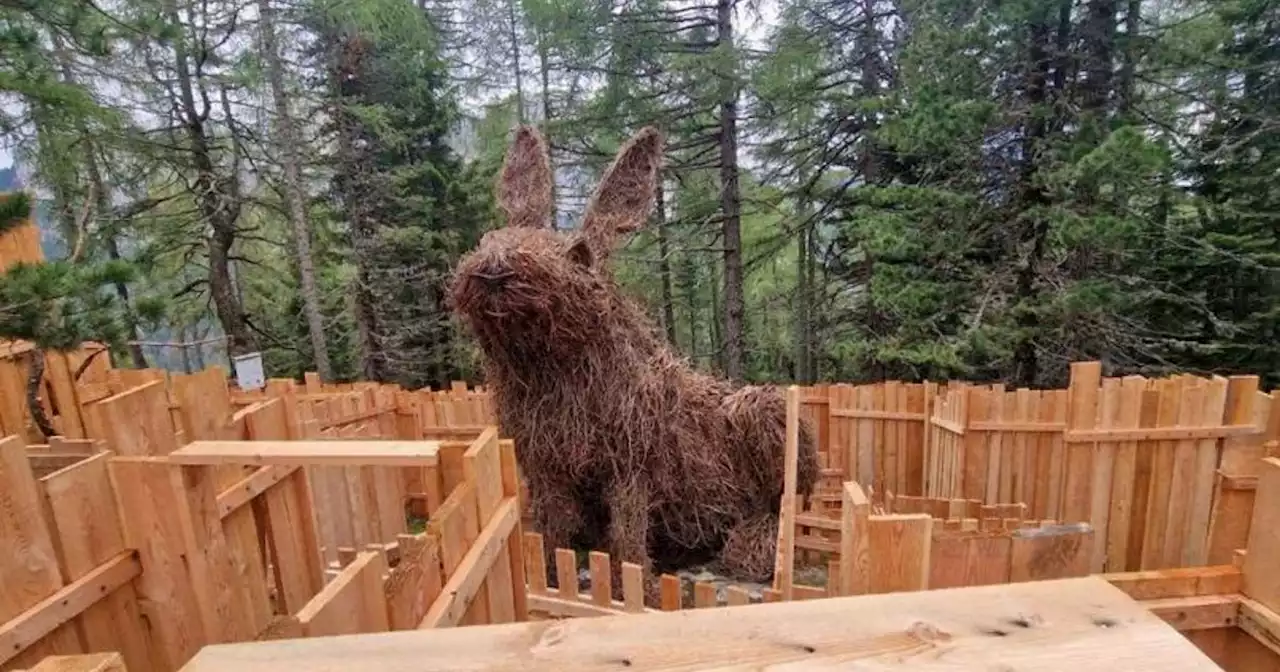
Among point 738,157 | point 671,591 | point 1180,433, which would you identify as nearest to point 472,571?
point 671,591

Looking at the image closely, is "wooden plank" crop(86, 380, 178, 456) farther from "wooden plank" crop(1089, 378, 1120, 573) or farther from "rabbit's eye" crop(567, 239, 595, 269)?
"wooden plank" crop(1089, 378, 1120, 573)

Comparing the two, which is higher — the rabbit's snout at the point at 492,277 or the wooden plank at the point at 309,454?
the rabbit's snout at the point at 492,277

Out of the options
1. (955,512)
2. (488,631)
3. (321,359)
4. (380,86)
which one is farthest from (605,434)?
(380,86)

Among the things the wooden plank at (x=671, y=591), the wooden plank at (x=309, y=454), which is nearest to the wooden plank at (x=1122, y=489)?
the wooden plank at (x=671, y=591)

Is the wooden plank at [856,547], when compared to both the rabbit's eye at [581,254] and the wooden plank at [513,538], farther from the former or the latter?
the rabbit's eye at [581,254]

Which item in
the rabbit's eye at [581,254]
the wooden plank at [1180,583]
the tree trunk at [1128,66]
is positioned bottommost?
the wooden plank at [1180,583]

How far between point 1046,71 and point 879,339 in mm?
3028

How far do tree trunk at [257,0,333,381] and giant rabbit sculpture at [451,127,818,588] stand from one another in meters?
4.92

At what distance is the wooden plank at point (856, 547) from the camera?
1016 millimetres

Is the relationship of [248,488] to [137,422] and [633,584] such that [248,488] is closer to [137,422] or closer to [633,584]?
[137,422]

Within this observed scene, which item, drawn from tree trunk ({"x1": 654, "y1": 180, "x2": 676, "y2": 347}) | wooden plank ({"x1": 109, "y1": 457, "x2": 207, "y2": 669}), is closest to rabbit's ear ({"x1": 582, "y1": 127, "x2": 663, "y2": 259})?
→ wooden plank ({"x1": 109, "y1": 457, "x2": 207, "y2": 669})

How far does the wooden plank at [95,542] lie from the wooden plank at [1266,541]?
2.35m

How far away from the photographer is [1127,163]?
193 inches

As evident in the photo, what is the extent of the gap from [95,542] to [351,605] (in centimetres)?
90
